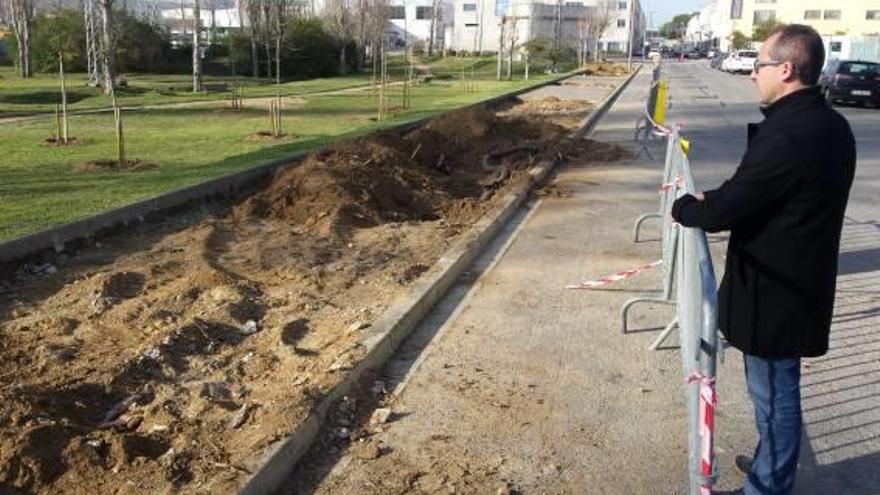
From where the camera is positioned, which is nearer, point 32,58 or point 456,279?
point 456,279

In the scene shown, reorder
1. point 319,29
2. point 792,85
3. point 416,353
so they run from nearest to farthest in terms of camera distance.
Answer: point 792,85, point 416,353, point 319,29

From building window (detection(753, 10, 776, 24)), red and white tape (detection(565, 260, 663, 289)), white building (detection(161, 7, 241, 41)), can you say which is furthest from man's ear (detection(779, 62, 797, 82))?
building window (detection(753, 10, 776, 24))

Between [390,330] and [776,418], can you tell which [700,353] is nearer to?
[776,418]

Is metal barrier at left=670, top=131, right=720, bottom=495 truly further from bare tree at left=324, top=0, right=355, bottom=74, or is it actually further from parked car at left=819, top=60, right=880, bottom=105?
bare tree at left=324, top=0, right=355, bottom=74

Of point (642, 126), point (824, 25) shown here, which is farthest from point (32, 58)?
point (824, 25)

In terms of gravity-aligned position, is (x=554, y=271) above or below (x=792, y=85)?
below

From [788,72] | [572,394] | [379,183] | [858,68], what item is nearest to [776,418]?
[788,72]

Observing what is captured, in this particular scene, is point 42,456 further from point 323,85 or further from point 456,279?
point 323,85

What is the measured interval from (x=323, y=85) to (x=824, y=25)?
94874 mm

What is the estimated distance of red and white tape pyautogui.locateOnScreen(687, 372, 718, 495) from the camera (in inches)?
124

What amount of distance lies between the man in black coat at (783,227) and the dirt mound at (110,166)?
9.75m

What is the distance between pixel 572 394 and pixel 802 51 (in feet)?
8.02

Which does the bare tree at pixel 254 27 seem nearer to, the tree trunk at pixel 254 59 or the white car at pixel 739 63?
the tree trunk at pixel 254 59

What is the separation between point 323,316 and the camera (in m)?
6.07
